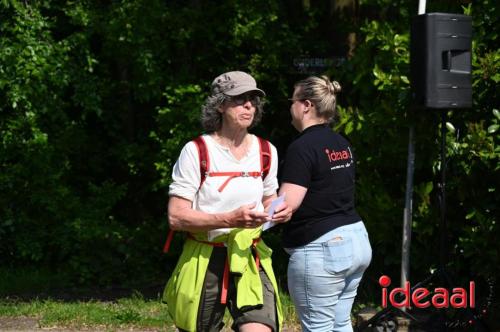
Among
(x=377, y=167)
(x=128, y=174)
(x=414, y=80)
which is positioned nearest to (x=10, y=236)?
(x=128, y=174)

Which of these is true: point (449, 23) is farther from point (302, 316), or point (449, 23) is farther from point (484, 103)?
point (302, 316)

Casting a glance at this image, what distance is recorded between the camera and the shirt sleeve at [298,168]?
14.3 feet

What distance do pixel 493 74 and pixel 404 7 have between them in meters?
1.39

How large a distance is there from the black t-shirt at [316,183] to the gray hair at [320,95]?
108mm

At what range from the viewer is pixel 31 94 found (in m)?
8.90

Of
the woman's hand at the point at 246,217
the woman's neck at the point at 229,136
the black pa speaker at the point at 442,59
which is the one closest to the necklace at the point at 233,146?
the woman's neck at the point at 229,136

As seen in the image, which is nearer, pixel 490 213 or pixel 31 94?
pixel 490 213

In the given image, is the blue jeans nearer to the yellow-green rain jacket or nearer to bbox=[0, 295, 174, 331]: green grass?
the yellow-green rain jacket

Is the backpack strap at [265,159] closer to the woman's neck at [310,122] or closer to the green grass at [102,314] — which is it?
the woman's neck at [310,122]

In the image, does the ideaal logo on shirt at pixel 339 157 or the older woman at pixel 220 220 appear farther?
the ideaal logo on shirt at pixel 339 157

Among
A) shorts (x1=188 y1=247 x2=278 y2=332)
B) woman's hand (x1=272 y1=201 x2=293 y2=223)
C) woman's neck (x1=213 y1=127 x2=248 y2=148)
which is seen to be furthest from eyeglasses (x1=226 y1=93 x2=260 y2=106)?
shorts (x1=188 y1=247 x2=278 y2=332)

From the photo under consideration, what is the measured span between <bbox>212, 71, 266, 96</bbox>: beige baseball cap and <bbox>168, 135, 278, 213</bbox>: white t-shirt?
23 cm

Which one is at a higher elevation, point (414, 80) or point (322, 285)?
point (414, 80)

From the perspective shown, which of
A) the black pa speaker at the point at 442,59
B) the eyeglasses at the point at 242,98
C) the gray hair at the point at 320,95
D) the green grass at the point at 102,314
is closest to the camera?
the eyeglasses at the point at 242,98
